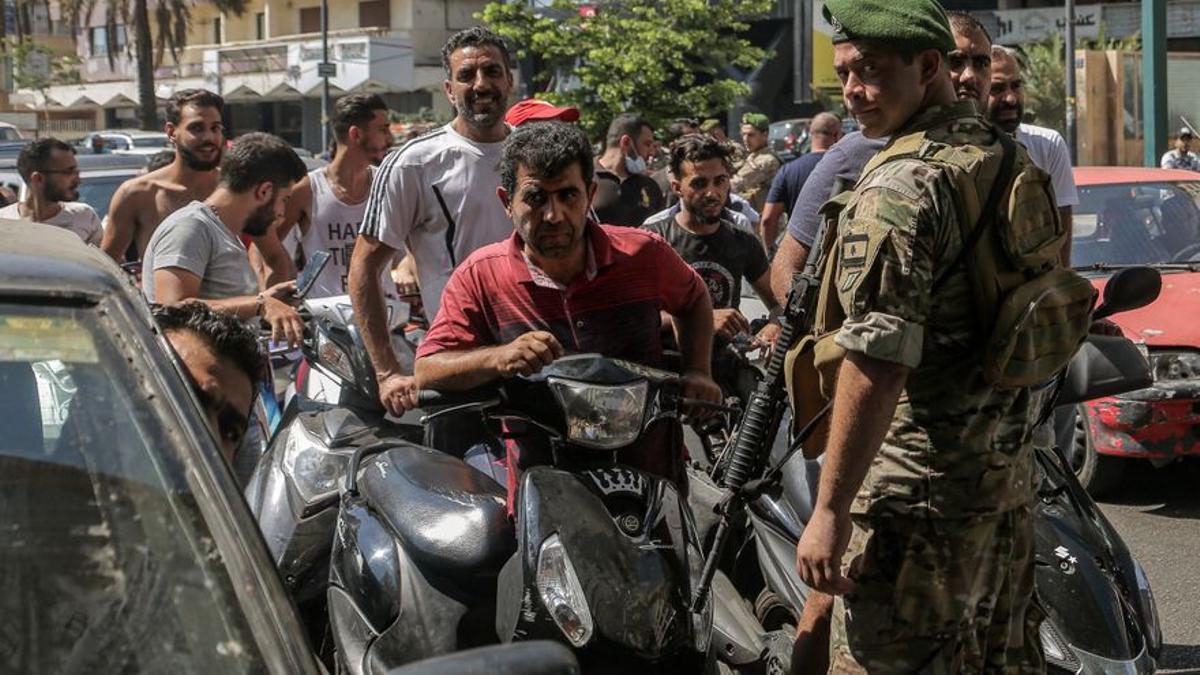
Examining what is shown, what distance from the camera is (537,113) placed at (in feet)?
17.9

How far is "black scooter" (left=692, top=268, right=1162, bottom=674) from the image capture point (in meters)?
4.27

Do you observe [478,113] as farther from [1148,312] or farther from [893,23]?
[1148,312]

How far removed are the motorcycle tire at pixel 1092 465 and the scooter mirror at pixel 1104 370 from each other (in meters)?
3.74

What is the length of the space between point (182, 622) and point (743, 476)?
207 cm

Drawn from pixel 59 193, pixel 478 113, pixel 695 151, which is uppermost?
pixel 478 113

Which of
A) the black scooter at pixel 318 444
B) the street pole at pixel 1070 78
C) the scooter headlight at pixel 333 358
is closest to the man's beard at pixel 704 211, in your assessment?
the black scooter at pixel 318 444

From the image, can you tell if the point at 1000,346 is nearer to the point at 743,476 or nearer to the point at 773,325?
the point at 743,476

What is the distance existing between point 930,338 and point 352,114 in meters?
4.45

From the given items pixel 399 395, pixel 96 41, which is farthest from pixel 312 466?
pixel 96 41

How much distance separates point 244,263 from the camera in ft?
19.7

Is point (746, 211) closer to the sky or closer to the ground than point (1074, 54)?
closer to the ground

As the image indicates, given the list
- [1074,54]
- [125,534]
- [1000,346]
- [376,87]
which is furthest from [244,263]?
[376,87]

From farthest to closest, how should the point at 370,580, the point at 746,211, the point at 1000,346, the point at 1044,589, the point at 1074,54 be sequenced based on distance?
the point at 1074,54, the point at 746,211, the point at 1044,589, the point at 370,580, the point at 1000,346

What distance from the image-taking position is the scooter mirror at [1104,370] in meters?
4.33
